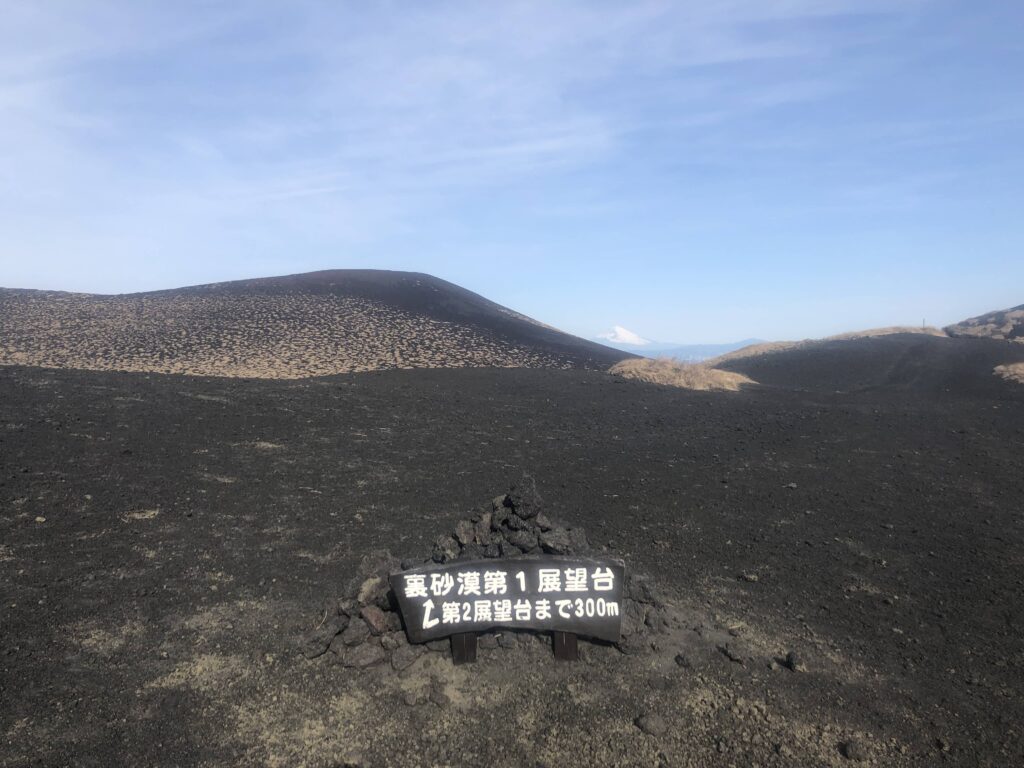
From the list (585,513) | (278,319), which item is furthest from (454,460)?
(278,319)

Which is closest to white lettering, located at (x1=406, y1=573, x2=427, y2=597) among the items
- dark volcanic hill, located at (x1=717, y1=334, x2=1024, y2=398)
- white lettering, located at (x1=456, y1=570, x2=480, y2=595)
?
white lettering, located at (x1=456, y1=570, x2=480, y2=595)

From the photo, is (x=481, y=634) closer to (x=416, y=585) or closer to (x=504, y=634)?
(x=504, y=634)

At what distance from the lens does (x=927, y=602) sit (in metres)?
7.24

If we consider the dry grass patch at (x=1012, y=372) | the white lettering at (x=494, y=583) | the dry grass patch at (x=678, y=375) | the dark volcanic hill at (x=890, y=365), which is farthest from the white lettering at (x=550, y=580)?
the dry grass patch at (x=1012, y=372)

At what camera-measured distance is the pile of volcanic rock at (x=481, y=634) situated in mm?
5734

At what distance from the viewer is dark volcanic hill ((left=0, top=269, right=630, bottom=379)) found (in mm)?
25688

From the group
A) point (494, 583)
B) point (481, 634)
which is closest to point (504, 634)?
point (481, 634)

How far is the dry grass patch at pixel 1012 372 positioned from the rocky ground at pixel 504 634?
11.1 m

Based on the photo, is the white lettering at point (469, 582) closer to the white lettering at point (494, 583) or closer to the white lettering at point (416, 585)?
the white lettering at point (494, 583)

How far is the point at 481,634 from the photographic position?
231 inches

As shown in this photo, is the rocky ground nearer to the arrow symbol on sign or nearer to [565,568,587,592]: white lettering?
the arrow symbol on sign

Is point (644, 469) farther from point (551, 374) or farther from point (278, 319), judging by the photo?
point (278, 319)

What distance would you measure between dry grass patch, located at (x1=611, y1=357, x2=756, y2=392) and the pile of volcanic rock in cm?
1939

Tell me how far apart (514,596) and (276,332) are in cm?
3028
